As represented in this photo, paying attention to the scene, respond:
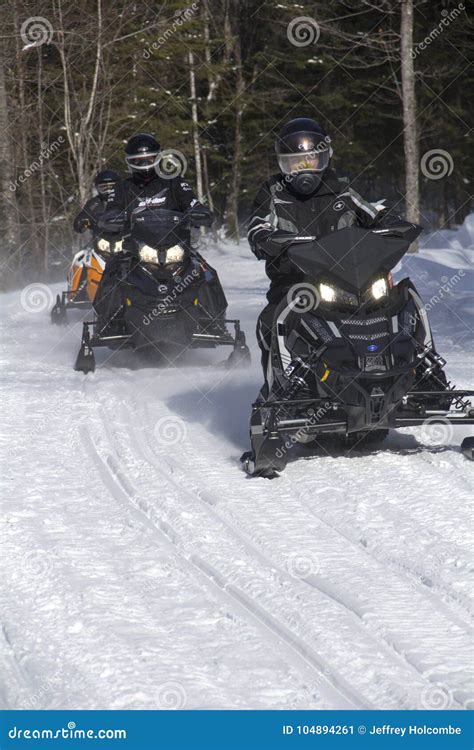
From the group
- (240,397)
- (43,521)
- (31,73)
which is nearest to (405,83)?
(31,73)

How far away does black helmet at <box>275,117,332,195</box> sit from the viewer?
6.78 meters

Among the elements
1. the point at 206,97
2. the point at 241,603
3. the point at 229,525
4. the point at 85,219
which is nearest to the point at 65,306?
the point at 85,219

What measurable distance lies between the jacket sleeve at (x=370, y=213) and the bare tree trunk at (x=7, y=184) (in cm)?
1975

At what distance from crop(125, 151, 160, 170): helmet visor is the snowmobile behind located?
7.91 feet

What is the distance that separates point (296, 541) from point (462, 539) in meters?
0.75

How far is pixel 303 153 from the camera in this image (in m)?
6.77

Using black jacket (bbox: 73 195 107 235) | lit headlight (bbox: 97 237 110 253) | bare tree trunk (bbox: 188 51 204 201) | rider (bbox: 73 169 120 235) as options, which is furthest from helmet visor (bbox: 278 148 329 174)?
bare tree trunk (bbox: 188 51 204 201)

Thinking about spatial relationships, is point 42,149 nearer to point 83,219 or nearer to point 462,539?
point 83,219

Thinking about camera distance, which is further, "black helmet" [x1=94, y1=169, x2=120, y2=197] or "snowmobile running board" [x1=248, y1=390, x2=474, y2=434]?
"black helmet" [x1=94, y1=169, x2=120, y2=197]

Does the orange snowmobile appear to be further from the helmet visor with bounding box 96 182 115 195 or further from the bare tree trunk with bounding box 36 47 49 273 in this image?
the bare tree trunk with bounding box 36 47 49 273

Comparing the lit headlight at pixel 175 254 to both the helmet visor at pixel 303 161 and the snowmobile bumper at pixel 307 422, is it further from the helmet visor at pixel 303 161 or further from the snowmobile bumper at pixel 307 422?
the snowmobile bumper at pixel 307 422

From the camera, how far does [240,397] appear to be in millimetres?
8766

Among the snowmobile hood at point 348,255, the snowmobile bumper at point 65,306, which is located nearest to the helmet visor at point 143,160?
the snowmobile bumper at point 65,306

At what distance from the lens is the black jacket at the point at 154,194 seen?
1091 cm
